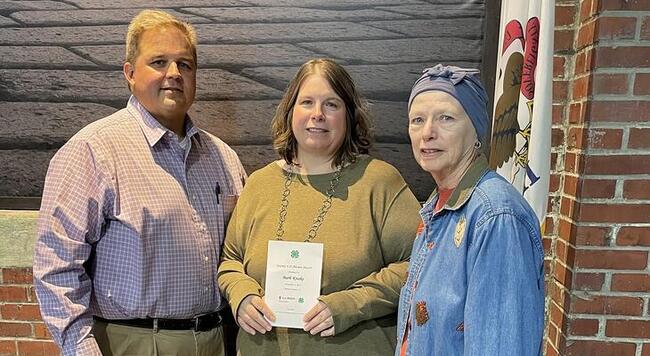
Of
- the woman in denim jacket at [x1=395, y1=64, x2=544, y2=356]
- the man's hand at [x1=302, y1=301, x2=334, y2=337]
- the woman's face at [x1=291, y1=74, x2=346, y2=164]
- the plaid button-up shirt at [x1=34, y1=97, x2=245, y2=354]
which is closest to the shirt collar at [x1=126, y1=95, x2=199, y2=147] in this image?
the plaid button-up shirt at [x1=34, y1=97, x2=245, y2=354]

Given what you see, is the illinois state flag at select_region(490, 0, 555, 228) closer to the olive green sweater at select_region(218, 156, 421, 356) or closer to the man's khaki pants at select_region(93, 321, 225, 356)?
the olive green sweater at select_region(218, 156, 421, 356)

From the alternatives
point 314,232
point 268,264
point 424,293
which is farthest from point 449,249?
point 268,264

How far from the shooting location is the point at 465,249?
3.53 feet

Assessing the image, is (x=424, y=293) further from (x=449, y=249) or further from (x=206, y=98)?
(x=206, y=98)

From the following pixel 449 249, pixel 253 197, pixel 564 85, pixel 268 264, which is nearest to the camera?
pixel 449 249

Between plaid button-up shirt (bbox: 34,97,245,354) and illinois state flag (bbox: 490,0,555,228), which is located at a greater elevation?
illinois state flag (bbox: 490,0,555,228)

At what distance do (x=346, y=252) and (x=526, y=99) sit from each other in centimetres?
83

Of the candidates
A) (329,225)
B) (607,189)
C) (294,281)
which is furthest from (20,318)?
(607,189)

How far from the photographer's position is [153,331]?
1600 millimetres

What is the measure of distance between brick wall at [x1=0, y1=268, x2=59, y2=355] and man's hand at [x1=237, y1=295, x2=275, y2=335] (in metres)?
1.41

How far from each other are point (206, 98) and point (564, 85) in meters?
1.58

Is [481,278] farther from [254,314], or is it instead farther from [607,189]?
[607,189]

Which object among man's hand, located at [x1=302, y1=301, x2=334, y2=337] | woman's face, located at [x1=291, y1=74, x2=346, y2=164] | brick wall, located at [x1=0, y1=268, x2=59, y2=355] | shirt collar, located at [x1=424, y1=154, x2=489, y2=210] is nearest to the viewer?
shirt collar, located at [x1=424, y1=154, x2=489, y2=210]

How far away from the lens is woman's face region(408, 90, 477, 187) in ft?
3.73
